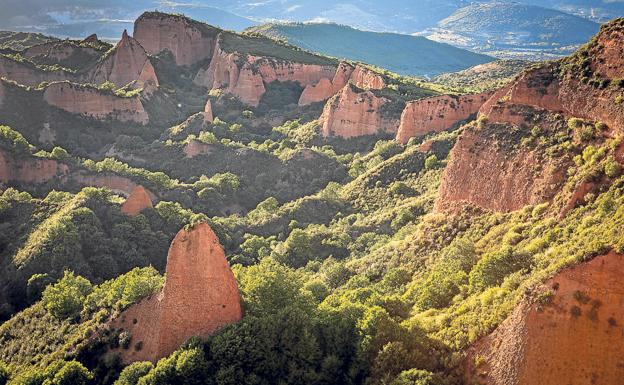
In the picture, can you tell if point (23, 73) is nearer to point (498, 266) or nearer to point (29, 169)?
point (29, 169)

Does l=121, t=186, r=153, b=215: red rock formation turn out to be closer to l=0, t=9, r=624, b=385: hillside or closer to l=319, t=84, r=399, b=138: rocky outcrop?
l=0, t=9, r=624, b=385: hillside

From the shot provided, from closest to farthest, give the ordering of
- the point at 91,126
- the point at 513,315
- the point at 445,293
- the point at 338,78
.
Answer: the point at 513,315 → the point at 445,293 → the point at 91,126 → the point at 338,78

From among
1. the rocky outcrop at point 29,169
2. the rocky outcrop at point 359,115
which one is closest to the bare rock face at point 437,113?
the rocky outcrop at point 359,115

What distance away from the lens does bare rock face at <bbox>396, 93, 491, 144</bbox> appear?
86856mm

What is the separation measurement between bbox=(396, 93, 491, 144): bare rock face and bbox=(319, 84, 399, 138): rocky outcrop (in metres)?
9.15

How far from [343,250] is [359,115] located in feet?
136

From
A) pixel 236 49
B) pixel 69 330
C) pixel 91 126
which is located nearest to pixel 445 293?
pixel 69 330

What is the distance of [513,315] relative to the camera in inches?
1201

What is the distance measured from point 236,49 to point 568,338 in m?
113

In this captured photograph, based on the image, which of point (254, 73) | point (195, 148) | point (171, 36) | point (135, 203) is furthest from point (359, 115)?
point (171, 36)

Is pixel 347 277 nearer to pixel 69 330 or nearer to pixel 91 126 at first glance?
pixel 69 330

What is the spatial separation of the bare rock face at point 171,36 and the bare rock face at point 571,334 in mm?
122591

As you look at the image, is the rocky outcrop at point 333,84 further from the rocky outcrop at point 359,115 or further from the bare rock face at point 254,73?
the rocky outcrop at point 359,115

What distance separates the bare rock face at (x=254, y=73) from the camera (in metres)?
125
